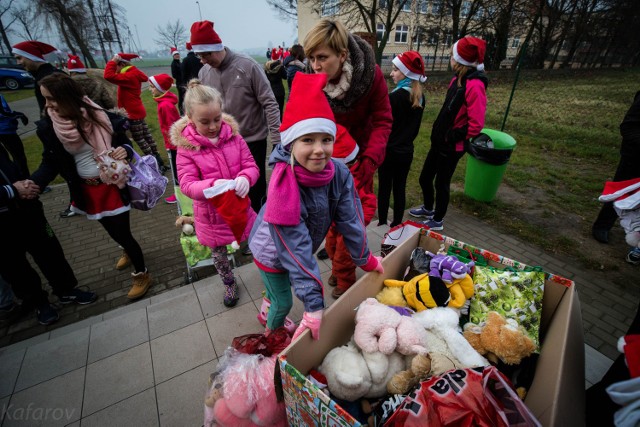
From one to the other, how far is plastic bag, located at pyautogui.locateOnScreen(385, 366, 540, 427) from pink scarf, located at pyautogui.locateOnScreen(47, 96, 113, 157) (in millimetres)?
2892

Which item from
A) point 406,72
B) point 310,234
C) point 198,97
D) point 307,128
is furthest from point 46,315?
point 406,72

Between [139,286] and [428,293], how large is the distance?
2.90 m

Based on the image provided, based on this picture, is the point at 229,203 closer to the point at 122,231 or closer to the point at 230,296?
the point at 230,296

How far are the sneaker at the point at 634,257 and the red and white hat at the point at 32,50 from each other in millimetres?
7450

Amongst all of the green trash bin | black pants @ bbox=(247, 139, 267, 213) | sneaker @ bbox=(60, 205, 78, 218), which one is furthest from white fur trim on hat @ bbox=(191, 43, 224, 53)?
sneaker @ bbox=(60, 205, 78, 218)

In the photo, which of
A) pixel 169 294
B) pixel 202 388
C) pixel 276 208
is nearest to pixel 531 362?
pixel 276 208

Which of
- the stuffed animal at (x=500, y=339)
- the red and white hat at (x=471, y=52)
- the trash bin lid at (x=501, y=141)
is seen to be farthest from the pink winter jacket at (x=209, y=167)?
the trash bin lid at (x=501, y=141)

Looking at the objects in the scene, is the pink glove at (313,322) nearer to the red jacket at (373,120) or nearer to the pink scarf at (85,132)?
the red jacket at (373,120)

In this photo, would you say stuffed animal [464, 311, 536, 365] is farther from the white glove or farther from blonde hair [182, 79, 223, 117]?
blonde hair [182, 79, 223, 117]

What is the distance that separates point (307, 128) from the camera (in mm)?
1508

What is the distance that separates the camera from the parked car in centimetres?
1766

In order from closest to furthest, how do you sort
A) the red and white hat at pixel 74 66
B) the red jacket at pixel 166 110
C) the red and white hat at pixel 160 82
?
the red jacket at pixel 166 110 < the red and white hat at pixel 160 82 < the red and white hat at pixel 74 66

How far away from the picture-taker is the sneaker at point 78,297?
3016 millimetres

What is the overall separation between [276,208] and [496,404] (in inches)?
52.1
